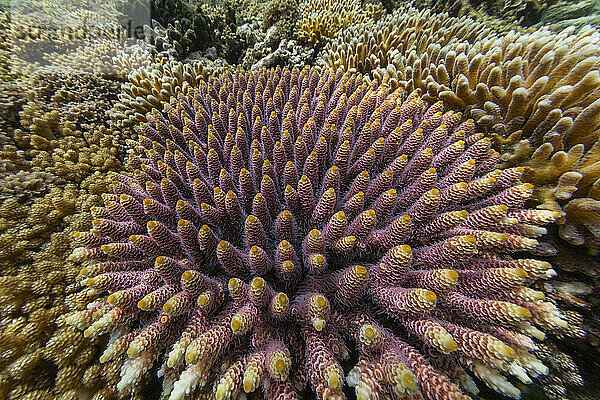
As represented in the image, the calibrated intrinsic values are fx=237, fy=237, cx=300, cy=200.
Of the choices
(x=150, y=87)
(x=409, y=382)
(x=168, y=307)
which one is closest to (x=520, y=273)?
(x=409, y=382)

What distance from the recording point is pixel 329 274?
1.35m

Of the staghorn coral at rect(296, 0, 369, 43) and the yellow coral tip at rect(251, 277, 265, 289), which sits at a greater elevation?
the staghorn coral at rect(296, 0, 369, 43)

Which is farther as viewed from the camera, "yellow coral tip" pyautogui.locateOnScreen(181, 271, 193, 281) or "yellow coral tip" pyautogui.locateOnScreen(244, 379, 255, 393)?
"yellow coral tip" pyautogui.locateOnScreen(181, 271, 193, 281)

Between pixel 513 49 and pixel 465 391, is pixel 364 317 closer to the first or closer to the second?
pixel 465 391

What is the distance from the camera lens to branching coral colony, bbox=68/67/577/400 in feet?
3.44

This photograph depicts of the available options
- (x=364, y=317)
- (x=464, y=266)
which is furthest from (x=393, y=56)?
(x=364, y=317)

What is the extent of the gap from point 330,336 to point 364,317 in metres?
0.20

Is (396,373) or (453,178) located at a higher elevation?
(453,178)

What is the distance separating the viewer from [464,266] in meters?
1.34

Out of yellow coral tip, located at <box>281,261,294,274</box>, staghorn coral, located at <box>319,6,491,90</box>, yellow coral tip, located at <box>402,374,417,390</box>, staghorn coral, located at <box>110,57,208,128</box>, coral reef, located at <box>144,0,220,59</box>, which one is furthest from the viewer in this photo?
coral reef, located at <box>144,0,220,59</box>

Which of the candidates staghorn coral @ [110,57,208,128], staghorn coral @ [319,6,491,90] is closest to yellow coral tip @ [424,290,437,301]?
staghorn coral @ [319,6,491,90]

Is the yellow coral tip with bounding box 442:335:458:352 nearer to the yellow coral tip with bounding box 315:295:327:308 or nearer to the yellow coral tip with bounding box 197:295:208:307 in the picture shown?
the yellow coral tip with bounding box 315:295:327:308

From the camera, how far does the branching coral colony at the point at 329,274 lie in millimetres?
1050

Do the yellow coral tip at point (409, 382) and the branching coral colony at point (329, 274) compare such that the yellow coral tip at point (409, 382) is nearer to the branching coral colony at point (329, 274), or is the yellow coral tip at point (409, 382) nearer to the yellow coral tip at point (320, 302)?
the branching coral colony at point (329, 274)
